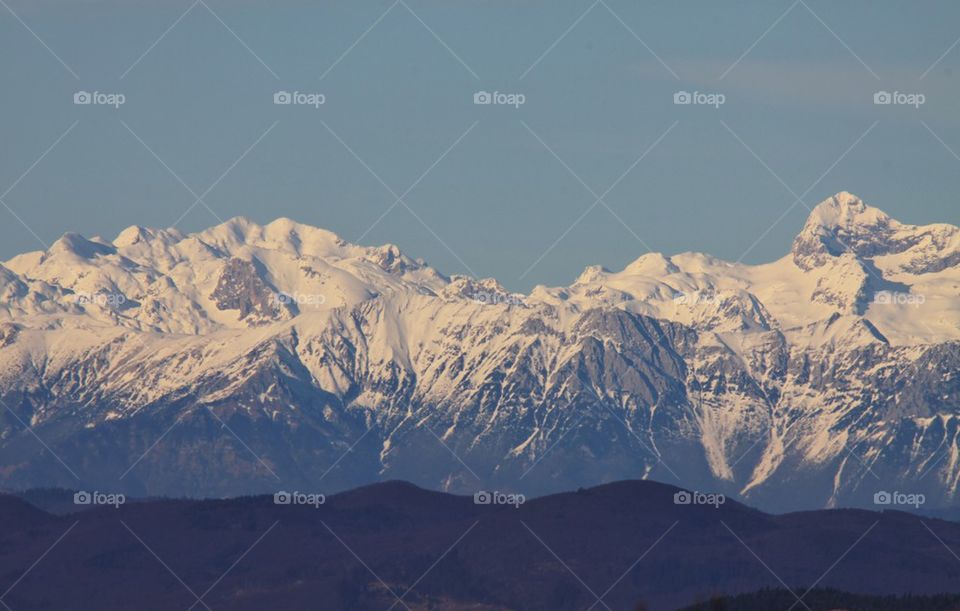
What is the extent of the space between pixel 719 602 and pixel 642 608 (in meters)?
5.09

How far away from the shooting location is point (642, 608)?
129m

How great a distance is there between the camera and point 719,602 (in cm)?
12588
